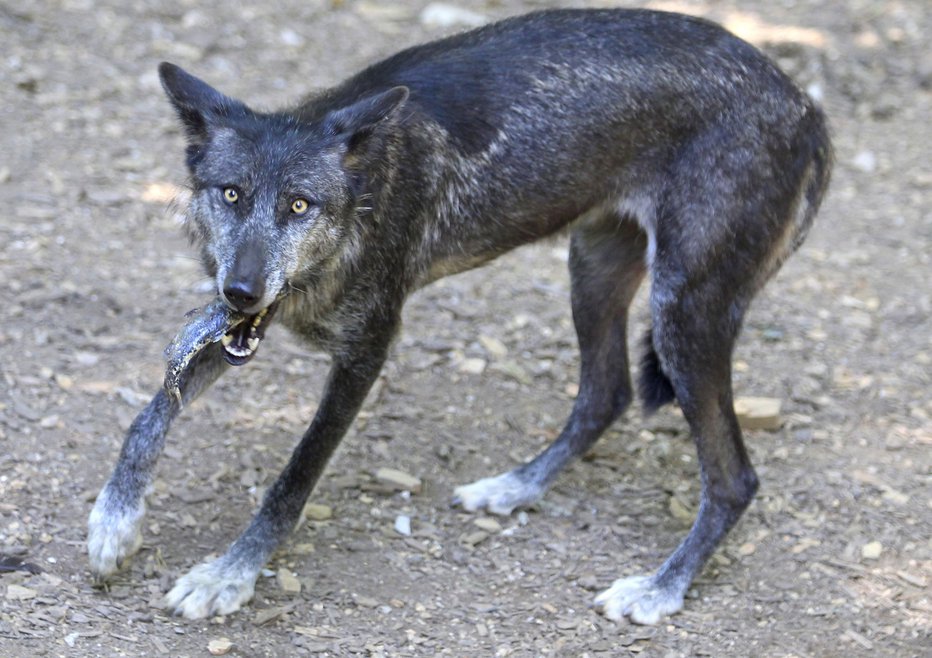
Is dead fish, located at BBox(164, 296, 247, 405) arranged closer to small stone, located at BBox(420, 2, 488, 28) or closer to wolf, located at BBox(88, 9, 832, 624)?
wolf, located at BBox(88, 9, 832, 624)

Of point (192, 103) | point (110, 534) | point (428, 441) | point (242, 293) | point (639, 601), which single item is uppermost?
point (192, 103)

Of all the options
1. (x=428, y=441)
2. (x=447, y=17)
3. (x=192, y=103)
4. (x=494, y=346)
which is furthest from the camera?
(x=447, y=17)

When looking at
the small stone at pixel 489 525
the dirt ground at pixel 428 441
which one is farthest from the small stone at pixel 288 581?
the small stone at pixel 489 525

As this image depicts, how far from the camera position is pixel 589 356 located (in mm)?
5996

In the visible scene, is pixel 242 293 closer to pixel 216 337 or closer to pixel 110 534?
pixel 216 337

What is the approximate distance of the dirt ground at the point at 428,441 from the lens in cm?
489

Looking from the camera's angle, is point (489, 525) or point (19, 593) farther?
point (489, 525)

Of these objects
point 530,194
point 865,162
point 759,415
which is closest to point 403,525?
point 530,194

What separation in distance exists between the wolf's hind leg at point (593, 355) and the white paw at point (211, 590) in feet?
4.13

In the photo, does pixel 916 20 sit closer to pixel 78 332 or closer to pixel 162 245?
pixel 162 245

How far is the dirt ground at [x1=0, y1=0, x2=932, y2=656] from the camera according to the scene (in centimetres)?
489

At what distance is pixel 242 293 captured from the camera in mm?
4215

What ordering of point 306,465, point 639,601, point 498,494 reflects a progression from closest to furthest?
point 306,465 → point 639,601 → point 498,494

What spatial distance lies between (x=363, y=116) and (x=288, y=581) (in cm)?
197
